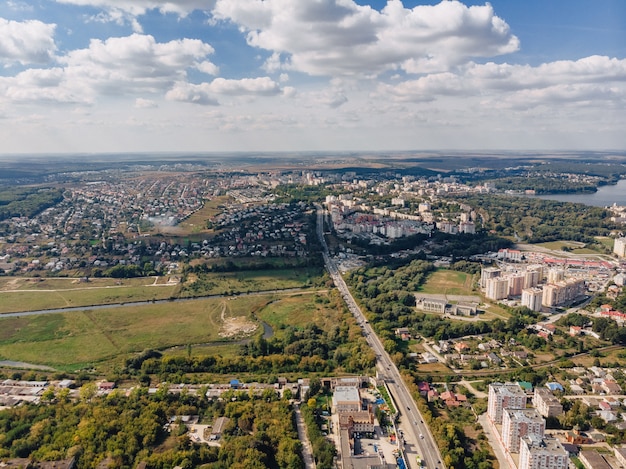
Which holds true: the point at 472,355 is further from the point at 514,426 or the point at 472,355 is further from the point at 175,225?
the point at 175,225

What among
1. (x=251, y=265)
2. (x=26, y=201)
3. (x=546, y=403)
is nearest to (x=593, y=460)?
(x=546, y=403)

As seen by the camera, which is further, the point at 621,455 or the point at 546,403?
the point at 546,403

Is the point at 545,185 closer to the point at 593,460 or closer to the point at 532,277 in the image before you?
the point at 532,277

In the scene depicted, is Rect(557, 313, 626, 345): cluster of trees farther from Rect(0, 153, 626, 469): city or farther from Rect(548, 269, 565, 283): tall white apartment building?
Rect(548, 269, 565, 283): tall white apartment building

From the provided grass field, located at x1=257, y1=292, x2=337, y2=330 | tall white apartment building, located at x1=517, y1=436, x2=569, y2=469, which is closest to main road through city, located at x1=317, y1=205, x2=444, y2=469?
grass field, located at x1=257, y1=292, x2=337, y2=330

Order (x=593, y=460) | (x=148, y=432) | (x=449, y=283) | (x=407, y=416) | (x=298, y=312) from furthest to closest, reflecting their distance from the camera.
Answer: (x=449, y=283) < (x=298, y=312) < (x=407, y=416) < (x=148, y=432) < (x=593, y=460)

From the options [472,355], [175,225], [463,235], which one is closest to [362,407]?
[472,355]
